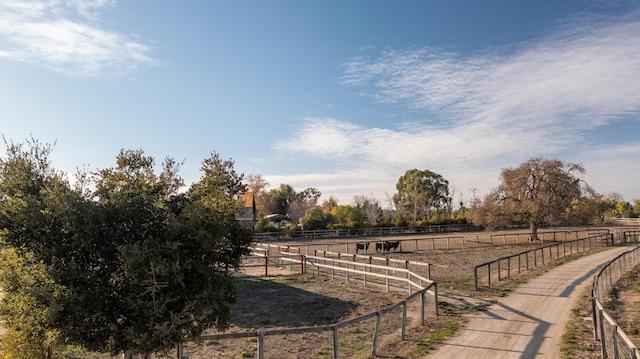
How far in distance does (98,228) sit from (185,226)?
1449 mm

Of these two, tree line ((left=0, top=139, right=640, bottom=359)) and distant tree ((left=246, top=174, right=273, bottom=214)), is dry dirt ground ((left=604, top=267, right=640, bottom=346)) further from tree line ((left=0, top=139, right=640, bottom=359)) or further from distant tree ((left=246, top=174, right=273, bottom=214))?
distant tree ((left=246, top=174, right=273, bottom=214))

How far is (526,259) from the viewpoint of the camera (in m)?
22.7

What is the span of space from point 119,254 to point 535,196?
42.9 m

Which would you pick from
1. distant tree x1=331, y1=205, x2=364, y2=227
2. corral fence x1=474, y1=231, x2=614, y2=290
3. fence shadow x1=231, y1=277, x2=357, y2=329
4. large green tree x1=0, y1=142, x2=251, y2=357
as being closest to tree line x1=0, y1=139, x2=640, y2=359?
large green tree x1=0, y1=142, x2=251, y2=357

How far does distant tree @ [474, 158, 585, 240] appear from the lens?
41.4m

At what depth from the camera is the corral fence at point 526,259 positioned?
1953 cm

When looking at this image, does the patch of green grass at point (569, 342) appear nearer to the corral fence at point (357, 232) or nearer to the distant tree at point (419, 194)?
the corral fence at point (357, 232)

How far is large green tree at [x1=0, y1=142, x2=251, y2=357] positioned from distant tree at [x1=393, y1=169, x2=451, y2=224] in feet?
282

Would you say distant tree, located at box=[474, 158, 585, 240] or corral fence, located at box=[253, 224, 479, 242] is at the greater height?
distant tree, located at box=[474, 158, 585, 240]

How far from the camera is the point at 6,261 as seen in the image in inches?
275

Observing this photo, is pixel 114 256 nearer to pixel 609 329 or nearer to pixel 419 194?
pixel 609 329

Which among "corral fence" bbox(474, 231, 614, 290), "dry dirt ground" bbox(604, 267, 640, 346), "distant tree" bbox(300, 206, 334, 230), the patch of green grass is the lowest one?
"dry dirt ground" bbox(604, 267, 640, 346)

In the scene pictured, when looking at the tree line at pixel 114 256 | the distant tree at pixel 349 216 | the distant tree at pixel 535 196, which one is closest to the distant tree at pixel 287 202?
the distant tree at pixel 349 216

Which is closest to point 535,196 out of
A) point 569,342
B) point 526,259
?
point 526,259
